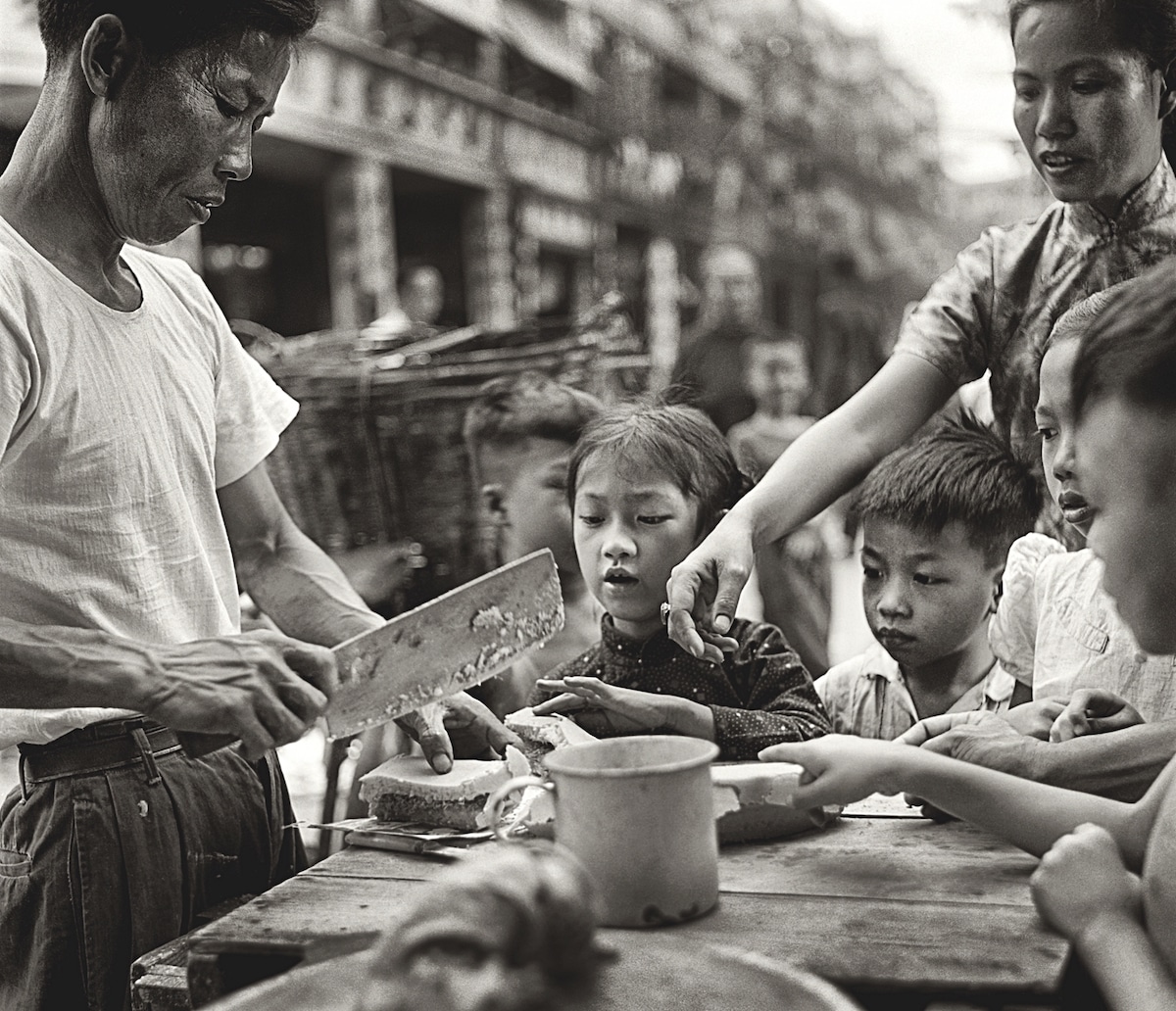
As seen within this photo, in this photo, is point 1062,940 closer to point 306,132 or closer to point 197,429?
point 197,429

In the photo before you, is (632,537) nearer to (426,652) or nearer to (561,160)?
(426,652)

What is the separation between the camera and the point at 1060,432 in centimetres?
200

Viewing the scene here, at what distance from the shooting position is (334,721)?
163 cm

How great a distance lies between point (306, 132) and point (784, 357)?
387 centimetres

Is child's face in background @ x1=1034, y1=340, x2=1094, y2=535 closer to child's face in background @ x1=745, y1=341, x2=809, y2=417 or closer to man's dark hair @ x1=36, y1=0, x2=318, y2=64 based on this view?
man's dark hair @ x1=36, y1=0, x2=318, y2=64

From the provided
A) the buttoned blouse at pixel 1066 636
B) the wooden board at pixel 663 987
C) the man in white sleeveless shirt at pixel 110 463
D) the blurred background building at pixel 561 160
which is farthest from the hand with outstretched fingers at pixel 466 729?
the blurred background building at pixel 561 160

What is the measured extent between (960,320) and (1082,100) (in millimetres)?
470

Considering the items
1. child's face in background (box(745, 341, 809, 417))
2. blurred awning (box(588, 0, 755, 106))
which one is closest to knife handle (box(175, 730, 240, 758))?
child's face in background (box(745, 341, 809, 417))

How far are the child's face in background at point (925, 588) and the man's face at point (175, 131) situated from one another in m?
1.41

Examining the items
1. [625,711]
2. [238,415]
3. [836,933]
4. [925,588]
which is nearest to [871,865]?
[836,933]

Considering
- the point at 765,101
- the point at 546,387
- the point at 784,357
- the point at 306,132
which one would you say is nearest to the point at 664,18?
the point at 765,101

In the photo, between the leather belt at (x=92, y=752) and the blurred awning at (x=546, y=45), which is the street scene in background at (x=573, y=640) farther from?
the blurred awning at (x=546, y=45)

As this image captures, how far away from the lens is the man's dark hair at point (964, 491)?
246 cm

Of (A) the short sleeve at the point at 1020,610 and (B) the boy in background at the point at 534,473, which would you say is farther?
(B) the boy in background at the point at 534,473
